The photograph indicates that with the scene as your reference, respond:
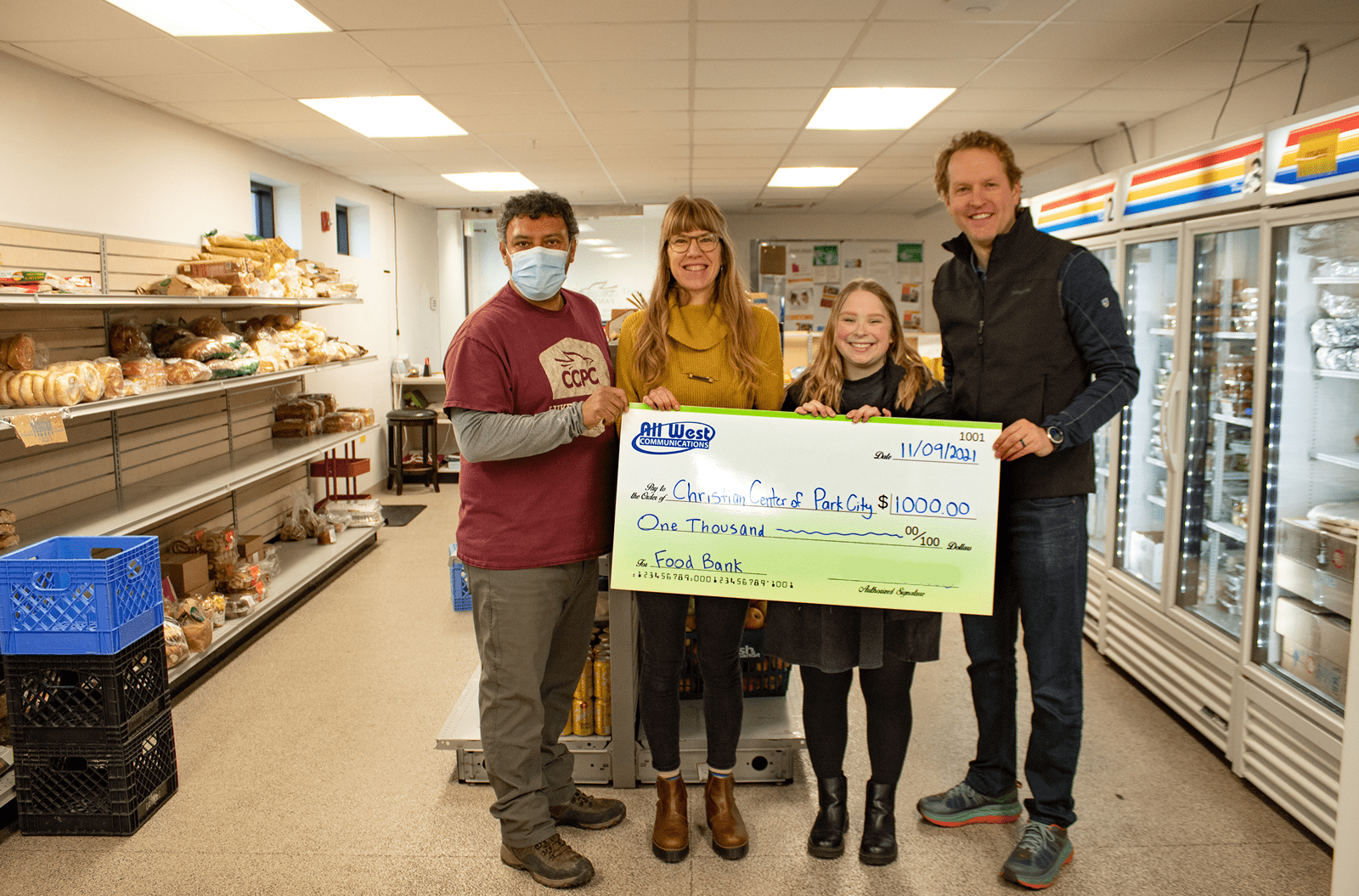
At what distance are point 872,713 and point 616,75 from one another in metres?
3.50

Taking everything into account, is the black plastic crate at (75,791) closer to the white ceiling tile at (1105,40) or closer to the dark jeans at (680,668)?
the dark jeans at (680,668)

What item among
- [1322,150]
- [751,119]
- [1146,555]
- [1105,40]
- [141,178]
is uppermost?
[751,119]

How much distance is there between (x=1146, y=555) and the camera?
4.02 m

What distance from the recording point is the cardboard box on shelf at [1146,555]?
3.99 meters

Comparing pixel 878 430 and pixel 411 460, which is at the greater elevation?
pixel 878 430

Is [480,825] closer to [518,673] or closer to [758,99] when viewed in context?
[518,673]

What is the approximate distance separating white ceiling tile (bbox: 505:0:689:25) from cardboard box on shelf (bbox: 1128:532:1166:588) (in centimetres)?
317

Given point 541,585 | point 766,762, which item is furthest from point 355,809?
point 766,762

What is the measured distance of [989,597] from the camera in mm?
2246

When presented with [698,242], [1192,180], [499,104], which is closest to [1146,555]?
[1192,180]

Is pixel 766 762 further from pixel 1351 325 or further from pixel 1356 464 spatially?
pixel 1351 325

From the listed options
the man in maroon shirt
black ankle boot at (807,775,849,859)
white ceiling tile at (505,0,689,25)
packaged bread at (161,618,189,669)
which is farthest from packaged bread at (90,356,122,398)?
black ankle boot at (807,775,849,859)

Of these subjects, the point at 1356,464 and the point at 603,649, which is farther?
the point at 603,649

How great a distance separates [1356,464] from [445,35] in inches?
153
